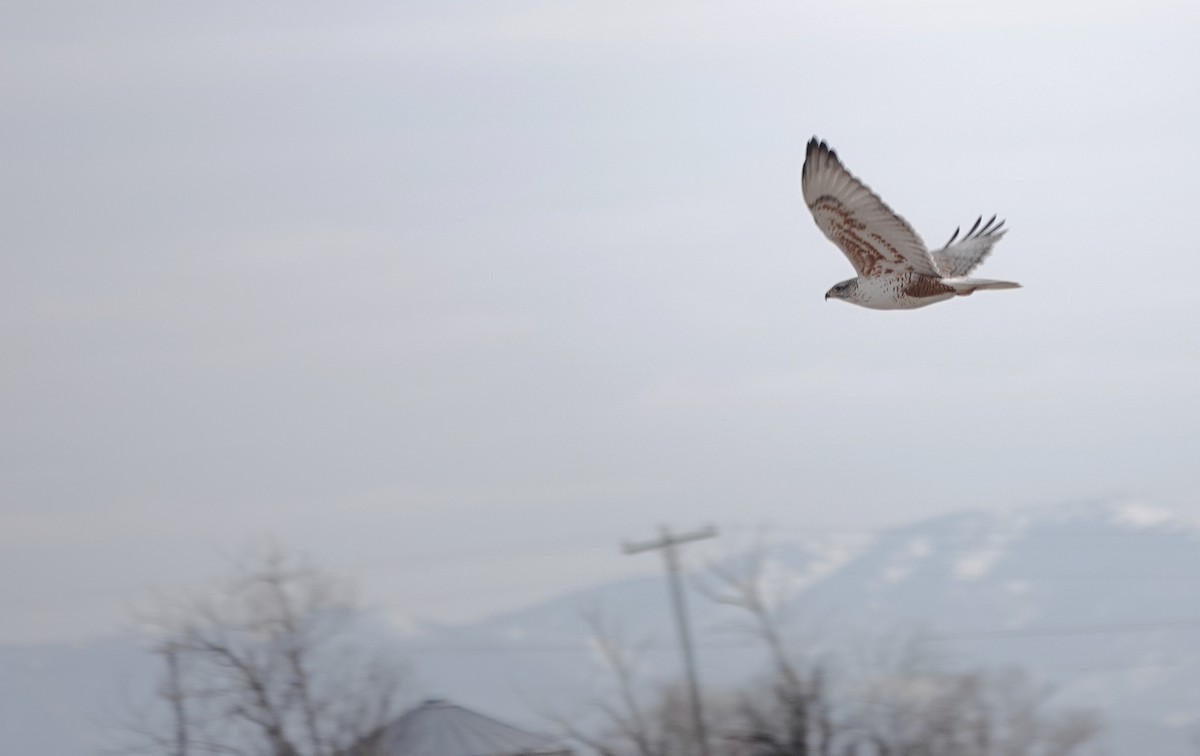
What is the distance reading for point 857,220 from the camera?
16.6m

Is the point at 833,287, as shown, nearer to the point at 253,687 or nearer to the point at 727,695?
the point at 253,687

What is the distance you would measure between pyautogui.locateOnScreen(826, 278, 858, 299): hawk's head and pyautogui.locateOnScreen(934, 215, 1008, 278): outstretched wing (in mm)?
2013

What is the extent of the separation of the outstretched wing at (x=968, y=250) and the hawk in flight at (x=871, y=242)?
7.53ft

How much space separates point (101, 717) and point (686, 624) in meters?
12.6

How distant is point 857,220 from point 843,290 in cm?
105

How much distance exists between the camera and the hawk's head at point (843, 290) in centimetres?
1730

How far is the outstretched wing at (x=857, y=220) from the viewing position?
53.7 feet

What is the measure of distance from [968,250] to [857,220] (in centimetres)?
377

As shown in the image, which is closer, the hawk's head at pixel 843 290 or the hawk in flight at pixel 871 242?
the hawk in flight at pixel 871 242

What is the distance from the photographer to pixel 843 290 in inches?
687

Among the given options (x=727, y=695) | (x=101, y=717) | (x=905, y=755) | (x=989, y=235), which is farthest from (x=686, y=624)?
(x=989, y=235)

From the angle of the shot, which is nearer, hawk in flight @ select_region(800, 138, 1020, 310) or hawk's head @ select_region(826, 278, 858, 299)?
hawk in flight @ select_region(800, 138, 1020, 310)

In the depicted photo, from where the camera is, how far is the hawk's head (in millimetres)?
17297

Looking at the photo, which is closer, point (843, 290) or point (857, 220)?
point (857, 220)
